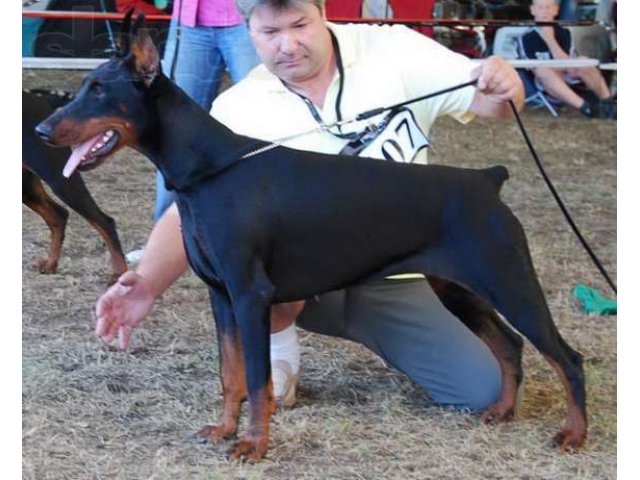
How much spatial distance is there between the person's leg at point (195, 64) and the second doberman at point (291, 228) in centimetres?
236

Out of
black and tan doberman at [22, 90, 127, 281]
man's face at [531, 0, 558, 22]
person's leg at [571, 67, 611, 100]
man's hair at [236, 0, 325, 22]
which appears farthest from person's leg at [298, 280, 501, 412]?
man's face at [531, 0, 558, 22]

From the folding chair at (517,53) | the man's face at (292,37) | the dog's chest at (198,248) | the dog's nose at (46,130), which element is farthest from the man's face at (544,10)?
the dog's nose at (46,130)

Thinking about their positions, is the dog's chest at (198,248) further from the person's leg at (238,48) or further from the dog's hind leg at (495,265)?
the person's leg at (238,48)

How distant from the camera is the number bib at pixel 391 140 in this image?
3.22 meters

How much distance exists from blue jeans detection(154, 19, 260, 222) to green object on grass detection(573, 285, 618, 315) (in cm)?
181

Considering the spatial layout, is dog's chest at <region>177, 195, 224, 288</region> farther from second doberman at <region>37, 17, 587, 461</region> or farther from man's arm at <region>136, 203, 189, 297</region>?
man's arm at <region>136, 203, 189, 297</region>

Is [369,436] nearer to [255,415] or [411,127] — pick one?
[255,415]

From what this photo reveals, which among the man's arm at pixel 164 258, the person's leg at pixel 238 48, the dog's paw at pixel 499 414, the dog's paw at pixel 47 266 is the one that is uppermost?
the person's leg at pixel 238 48

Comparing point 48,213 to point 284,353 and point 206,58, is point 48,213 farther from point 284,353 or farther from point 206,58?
point 284,353

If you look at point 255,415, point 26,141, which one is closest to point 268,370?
point 255,415

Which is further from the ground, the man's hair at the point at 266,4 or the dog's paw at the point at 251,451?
the man's hair at the point at 266,4

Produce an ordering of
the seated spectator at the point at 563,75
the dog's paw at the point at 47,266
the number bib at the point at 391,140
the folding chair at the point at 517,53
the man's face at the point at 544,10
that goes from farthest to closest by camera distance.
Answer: the man's face at the point at 544,10 < the folding chair at the point at 517,53 < the seated spectator at the point at 563,75 < the dog's paw at the point at 47,266 < the number bib at the point at 391,140

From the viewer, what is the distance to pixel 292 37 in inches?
122
